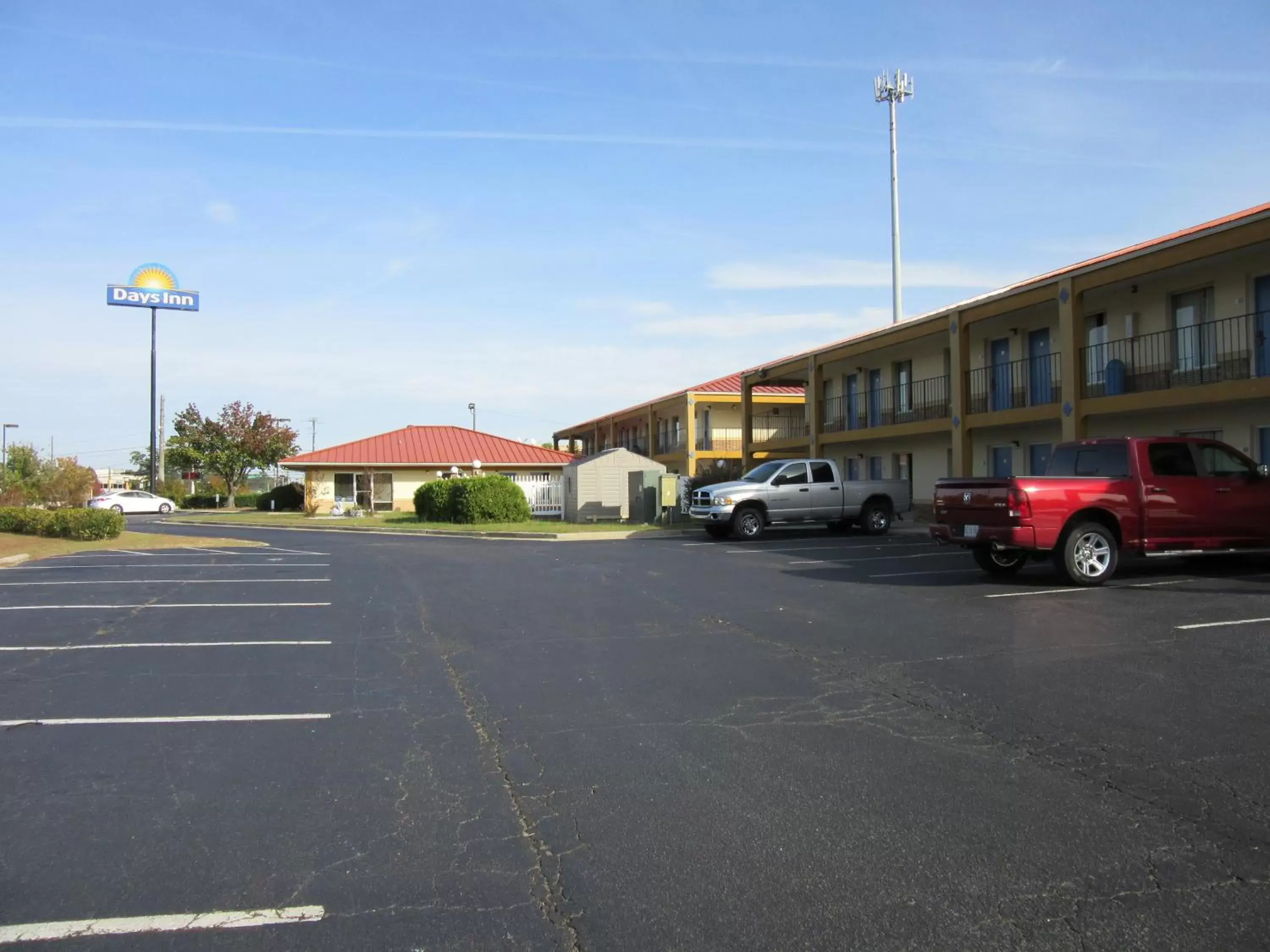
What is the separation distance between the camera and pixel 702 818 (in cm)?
453

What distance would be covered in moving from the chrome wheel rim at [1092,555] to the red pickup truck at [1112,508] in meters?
0.01

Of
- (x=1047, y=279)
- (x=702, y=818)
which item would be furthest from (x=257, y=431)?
(x=702, y=818)

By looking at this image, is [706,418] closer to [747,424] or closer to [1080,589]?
[747,424]

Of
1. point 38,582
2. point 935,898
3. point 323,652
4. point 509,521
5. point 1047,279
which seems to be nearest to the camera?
point 935,898

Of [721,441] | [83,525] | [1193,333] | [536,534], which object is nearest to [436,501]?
[536,534]

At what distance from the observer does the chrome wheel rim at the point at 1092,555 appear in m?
12.3

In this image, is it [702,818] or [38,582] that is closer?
[702,818]

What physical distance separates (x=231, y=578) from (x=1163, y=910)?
14864mm

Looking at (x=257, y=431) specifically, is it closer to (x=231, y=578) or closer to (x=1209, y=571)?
(x=231, y=578)

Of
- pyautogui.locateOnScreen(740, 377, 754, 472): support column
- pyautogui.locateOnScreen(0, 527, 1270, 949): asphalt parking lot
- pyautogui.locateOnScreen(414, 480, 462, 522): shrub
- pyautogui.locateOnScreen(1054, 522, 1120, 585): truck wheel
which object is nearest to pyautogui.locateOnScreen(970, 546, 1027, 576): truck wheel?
pyautogui.locateOnScreen(1054, 522, 1120, 585): truck wheel

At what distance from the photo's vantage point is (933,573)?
14.4m

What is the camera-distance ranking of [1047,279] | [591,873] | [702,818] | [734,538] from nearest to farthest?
[591,873], [702,818], [1047,279], [734,538]

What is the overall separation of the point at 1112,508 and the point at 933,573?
9.16 feet

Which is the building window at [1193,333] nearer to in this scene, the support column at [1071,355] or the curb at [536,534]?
the support column at [1071,355]
